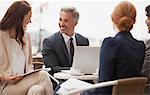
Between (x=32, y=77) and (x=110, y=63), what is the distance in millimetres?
903

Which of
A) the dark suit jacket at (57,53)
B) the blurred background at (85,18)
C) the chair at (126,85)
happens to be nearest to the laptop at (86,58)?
the dark suit jacket at (57,53)

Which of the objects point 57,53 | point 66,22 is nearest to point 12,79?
point 57,53

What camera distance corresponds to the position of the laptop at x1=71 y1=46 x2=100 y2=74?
287 cm

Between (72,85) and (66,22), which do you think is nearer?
(72,85)

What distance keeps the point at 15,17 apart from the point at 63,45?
61 centimetres

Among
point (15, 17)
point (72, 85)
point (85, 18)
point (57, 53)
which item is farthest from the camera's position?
point (85, 18)

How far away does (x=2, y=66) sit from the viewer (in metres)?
2.94

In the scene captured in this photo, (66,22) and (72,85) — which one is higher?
(66,22)

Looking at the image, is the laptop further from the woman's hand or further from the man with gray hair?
the woman's hand

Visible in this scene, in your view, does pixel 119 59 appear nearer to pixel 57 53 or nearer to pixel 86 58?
pixel 86 58

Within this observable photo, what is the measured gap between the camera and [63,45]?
335cm

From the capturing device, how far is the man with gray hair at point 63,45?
331cm

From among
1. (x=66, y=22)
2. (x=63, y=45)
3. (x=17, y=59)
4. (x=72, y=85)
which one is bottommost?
(x=72, y=85)

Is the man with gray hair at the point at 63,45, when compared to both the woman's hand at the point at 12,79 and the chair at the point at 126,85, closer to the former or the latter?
the woman's hand at the point at 12,79
